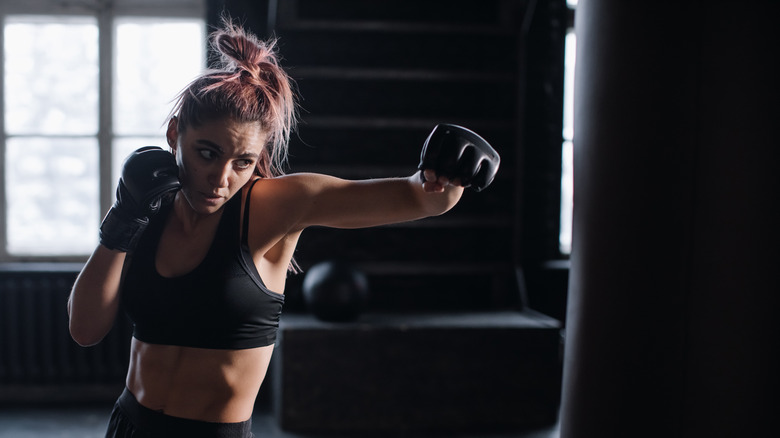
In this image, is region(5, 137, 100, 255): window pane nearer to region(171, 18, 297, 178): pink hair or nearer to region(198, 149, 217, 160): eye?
region(171, 18, 297, 178): pink hair

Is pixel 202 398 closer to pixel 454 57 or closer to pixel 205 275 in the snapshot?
pixel 205 275

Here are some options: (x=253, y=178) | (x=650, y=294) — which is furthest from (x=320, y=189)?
(x=650, y=294)

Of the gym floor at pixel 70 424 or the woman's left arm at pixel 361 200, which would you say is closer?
the woman's left arm at pixel 361 200

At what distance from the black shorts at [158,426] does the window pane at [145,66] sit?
3177mm

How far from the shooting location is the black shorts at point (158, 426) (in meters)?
1.24

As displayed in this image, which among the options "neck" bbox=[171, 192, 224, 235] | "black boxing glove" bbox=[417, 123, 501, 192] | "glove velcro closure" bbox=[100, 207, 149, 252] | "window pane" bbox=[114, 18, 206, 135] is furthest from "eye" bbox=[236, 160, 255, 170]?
"window pane" bbox=[114, 18, 206, 135]

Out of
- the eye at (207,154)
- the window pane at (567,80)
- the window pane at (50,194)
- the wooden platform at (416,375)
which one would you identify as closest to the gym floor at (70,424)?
the wooden platform at (416,375)

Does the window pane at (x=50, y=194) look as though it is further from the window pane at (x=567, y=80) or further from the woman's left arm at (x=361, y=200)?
the woman's left arm at (x=361, y=200)

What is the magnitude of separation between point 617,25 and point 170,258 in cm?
103

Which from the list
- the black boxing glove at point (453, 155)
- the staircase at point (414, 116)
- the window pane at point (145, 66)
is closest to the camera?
the black boxing glove at point (453, 155)

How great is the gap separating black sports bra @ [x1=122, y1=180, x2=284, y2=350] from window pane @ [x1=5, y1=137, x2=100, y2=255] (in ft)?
10.7

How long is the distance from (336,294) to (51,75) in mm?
2432

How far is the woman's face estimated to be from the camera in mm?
1171

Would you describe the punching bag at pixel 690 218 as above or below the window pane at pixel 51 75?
below
